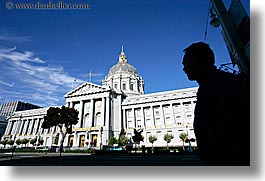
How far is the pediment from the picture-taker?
3496 centimetres

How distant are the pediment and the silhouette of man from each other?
1310 inches

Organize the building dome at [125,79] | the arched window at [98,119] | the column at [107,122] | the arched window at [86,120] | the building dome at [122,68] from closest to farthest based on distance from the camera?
the column at [107,122] → the arched window at [98,119] → the arched window at [86,120] → the building dome at [125,79] → the building dome at [122,68]

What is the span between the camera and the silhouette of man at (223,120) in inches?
51.3

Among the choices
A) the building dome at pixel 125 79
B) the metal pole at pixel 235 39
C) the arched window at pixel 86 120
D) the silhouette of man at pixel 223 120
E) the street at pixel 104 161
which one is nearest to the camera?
the silhouette of man at pixel 223 120

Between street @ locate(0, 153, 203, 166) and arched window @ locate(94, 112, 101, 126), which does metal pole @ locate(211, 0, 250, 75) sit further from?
arched window @ locate(94, 112, 101, 126)

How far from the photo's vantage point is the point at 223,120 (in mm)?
1324

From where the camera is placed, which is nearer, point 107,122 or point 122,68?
point 107,122

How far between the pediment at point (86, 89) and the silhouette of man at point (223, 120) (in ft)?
109

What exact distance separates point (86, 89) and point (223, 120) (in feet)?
119

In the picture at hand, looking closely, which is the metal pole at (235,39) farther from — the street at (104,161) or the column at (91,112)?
the column at (91,112)

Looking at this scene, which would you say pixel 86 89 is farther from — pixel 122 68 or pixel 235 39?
pixel 235 39

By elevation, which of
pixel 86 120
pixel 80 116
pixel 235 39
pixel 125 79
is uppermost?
pixel 125 79

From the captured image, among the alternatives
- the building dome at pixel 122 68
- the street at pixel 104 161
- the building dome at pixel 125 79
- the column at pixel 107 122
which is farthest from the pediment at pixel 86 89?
the street at pixel 104 161

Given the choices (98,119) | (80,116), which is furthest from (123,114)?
(80,116)
